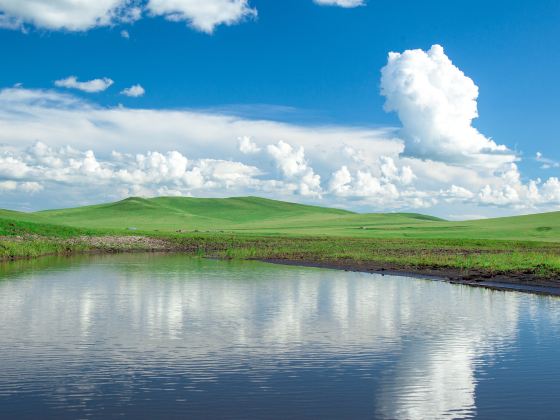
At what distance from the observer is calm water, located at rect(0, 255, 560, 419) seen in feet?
57.3

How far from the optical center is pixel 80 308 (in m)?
34.5

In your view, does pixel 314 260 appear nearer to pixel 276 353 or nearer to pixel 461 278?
pixel 461 278

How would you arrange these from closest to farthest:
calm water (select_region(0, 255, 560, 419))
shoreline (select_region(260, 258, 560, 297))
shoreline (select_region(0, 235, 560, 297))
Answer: calm water (select_region(0, 255, 560, 419))
shoreline (select_region(260, 258, 560, 297))
shoreline (select_region(0, 235, 560, 297))

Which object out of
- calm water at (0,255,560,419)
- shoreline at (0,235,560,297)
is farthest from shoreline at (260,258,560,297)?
calm water at (0,255,560,419)

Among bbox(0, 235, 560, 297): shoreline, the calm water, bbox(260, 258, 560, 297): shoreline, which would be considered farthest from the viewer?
bbox(0, 235, 560, 297): shoreline

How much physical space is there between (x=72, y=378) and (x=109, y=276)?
3540 centimetres

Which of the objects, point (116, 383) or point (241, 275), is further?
point (241, 275)

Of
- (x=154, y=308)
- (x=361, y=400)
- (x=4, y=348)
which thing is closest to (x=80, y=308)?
(x=154, y=308)

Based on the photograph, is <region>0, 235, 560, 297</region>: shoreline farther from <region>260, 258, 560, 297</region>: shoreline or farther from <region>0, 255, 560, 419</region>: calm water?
<region>0, 255, 560, 419</region>: calm water

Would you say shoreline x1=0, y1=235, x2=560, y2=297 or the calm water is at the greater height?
shoreline x1=0, y1=235, x2=560, y2=297

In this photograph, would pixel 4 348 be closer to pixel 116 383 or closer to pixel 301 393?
pixel 116 383

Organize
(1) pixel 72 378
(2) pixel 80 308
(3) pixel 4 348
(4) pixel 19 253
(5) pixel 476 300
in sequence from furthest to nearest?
1. (4) pixel 19 253
2. (5) pixel 476 300
3. (2) pixel 80 308
4. (3) pixel 4 348
5. (1) pixel 72 378

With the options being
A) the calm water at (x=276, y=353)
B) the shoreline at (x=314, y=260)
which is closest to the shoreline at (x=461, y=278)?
the shoreline at (x=314, y=260)

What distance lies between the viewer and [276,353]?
23750mm
